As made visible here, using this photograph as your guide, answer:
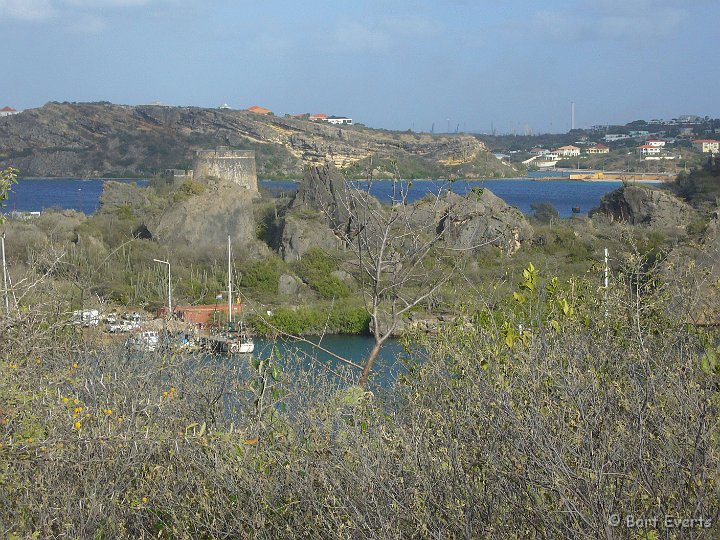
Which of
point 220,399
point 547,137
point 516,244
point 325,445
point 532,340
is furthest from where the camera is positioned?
point 547,137

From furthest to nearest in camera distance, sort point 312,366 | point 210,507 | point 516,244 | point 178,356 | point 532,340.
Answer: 1. point 516,244
2. point 178,356
3. point 312,366
4. point 532,340
5. point 210,507

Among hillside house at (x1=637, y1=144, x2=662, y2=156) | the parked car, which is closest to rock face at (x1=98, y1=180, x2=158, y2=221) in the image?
the parked car

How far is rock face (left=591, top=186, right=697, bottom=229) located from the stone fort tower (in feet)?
59.1

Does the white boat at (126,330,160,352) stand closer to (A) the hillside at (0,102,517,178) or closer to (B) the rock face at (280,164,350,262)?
(B) the rock face at (280,164,350,262)

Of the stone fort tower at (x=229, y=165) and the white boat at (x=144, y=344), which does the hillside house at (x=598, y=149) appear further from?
the white boat at (x=144, y=344)

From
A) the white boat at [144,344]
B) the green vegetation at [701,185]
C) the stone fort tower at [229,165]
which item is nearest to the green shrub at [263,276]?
the green vegetation at [701,185]

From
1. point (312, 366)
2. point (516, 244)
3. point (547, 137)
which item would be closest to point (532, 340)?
point (312, 366)

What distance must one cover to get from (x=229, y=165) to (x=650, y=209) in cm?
2105

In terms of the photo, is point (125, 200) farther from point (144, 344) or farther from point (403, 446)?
point (403, 446)

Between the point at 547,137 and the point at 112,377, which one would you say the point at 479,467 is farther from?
the point at 547,137

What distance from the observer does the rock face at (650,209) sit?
100ft

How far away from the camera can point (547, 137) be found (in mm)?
101062

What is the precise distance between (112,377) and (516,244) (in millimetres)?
24292

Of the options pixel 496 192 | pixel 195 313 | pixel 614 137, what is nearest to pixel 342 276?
pixel 195 313
